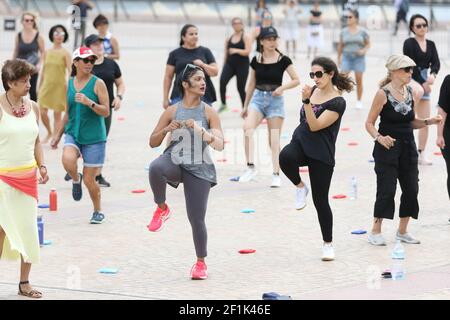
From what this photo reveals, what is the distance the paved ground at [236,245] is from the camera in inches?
375

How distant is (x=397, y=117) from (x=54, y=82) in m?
6.93

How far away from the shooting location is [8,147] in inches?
361

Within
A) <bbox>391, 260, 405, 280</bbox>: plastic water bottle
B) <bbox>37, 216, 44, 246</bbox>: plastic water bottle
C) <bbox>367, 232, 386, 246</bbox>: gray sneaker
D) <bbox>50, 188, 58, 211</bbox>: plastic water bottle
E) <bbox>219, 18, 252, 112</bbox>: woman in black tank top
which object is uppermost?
<bbox>219, 18, 252, 112</bbox>: woman in black tank top

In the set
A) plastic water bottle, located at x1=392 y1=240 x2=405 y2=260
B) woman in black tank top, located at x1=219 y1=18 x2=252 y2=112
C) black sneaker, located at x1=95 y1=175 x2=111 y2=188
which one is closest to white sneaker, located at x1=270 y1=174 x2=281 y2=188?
black sneaker, located at x1=95 y1=175 x2=111 y2=188

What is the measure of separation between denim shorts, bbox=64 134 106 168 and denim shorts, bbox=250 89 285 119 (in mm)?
2570

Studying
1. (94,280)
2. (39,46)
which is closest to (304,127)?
(94,280)

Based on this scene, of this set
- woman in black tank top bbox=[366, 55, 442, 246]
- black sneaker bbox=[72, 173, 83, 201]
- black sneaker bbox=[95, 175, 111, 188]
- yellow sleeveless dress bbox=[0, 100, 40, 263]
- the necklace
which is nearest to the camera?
yellow sleeveless dress bbox=[0, 100, 40, 263]

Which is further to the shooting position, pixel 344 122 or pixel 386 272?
pixel 344 122

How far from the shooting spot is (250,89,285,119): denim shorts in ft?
46.6

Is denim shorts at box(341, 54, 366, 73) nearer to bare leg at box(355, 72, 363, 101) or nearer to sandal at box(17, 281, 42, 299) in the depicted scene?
bare leg at box(355, 72, 363, 101)

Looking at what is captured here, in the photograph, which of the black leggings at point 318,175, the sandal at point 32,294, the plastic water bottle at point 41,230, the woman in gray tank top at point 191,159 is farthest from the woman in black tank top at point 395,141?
the sandal at point 32,294

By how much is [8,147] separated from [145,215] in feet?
11.8
